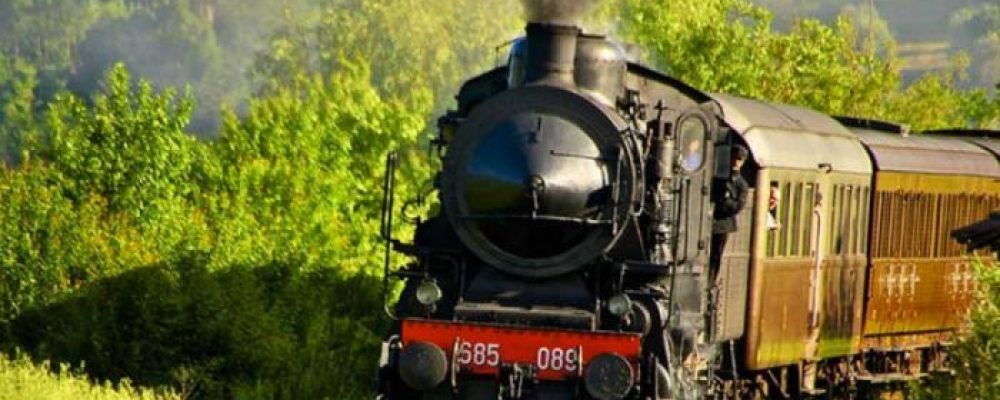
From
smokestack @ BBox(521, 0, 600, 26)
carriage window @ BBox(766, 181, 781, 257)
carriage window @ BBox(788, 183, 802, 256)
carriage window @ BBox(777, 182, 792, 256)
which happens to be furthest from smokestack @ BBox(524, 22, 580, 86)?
carriage window @ BBox(788, 183, 802, 256)

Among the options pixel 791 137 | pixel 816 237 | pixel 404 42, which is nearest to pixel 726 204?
pixel 791 137

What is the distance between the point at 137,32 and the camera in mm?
80000

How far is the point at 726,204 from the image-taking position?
1719 cm

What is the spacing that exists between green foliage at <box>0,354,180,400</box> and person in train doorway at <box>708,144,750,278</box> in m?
4.72

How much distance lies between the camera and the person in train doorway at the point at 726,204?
17.1m

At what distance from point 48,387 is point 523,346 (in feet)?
13.9

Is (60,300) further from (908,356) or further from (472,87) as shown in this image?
(908,356)

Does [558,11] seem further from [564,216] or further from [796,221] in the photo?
[796,221]

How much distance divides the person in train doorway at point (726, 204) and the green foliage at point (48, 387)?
4.72 metres

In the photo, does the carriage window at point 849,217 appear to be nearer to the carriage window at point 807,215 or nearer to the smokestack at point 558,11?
the carriage window at point 807,215

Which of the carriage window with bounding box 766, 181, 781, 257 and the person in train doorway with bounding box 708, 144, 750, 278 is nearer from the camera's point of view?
the person in train doorway with bounding box 708, 144, 750, 278

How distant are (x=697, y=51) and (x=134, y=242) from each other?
14988 millimetres

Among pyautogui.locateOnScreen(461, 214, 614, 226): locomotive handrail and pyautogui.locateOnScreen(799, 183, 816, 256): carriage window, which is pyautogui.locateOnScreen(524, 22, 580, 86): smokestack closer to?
pyautogui.locateOnScreen(461, 214, 614, 226): locomotive handrail

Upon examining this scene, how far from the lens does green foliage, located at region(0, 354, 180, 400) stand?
56.5 feet
